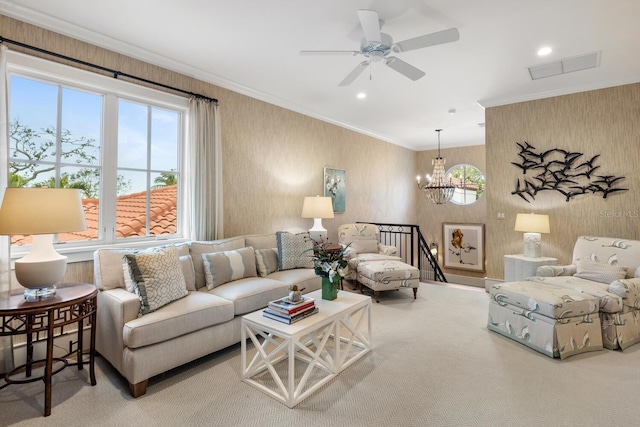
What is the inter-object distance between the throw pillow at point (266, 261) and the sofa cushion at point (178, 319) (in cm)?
90

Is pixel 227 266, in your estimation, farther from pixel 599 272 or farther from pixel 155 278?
pixel 599 272

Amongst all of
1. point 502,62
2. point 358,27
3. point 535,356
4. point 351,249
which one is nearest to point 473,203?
point 351,249

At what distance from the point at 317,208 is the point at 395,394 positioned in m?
2.96

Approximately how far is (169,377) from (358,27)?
331 cm

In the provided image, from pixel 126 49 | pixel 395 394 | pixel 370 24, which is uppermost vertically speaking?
pixel 126 49

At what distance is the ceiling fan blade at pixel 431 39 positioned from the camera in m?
2.28

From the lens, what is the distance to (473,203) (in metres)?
7.74

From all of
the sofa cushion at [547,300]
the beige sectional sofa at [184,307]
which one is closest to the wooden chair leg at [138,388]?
the beige sectional sofa at [184,307]

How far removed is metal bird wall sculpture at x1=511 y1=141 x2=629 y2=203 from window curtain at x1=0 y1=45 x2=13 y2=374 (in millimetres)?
5823

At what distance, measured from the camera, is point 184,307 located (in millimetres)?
2512

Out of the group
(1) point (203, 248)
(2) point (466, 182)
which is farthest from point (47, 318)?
(2) point (466, 182)

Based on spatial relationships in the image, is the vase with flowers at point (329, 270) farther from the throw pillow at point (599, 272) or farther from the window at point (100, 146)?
the throw pillow at point (599, 272)

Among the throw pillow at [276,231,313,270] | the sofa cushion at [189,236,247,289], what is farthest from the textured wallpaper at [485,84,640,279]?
the sofa cushion at [189,236,247,289]

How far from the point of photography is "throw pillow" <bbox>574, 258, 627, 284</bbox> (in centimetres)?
335
